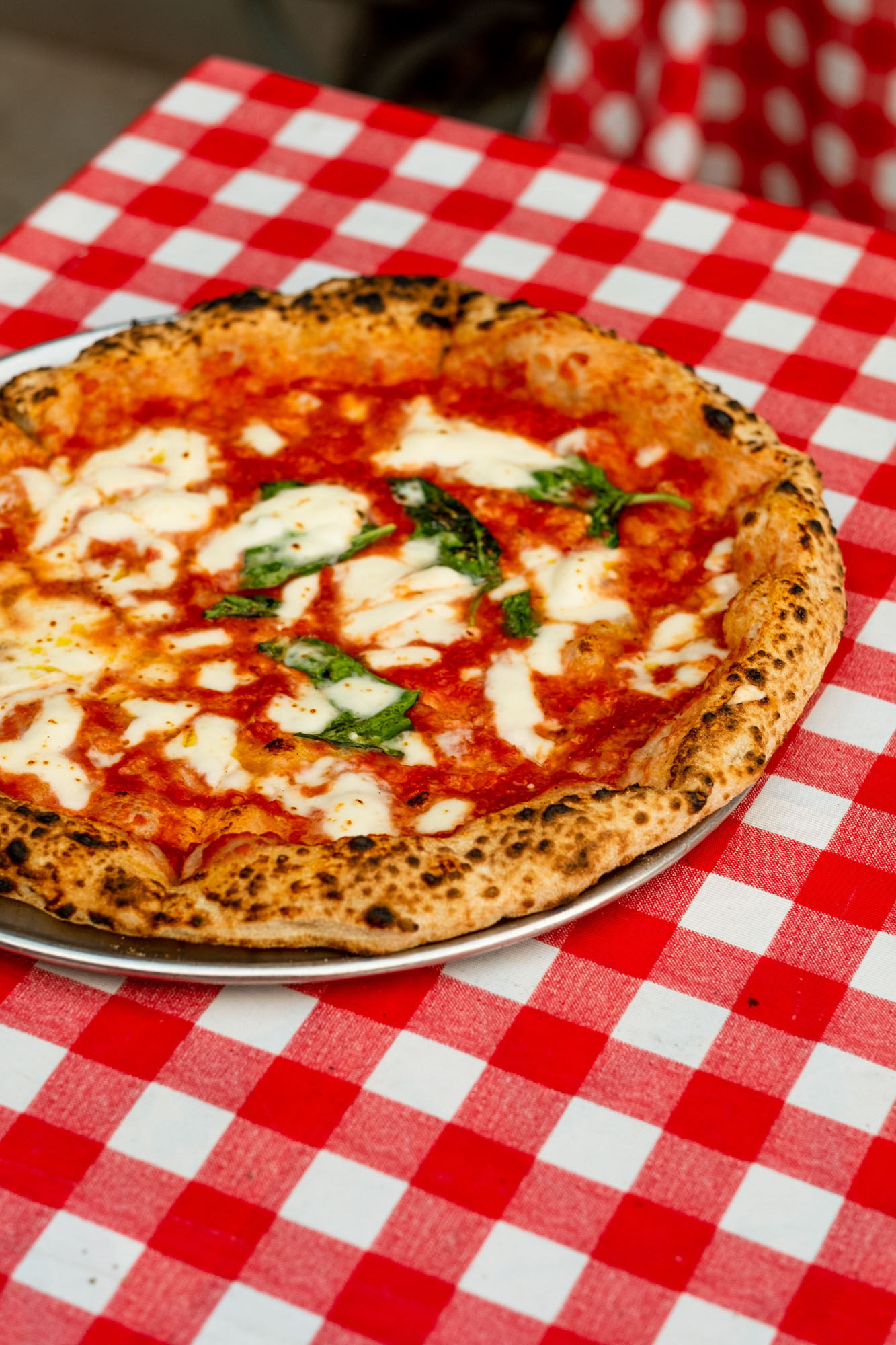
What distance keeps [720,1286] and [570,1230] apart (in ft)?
0.75

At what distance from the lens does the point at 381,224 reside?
473 cm

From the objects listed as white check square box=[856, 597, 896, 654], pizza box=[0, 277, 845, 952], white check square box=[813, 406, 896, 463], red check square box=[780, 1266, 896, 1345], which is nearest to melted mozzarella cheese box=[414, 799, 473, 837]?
pizza box=[0, 277, 845, 952]

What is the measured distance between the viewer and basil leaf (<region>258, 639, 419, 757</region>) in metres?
2.96

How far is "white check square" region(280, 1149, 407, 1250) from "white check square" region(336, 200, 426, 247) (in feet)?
9.81

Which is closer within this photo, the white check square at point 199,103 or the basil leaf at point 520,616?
the basil leaf at point 520,616

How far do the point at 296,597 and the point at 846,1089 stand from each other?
1466 millimetres

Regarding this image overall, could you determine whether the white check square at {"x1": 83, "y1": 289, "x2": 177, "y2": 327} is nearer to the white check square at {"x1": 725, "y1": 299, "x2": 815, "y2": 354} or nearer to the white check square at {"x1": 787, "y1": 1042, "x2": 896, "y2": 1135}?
the white check square at {"x1": 725, "y1": 299, "x2": 815, "y2": 354}

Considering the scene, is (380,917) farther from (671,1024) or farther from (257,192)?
(257,192)

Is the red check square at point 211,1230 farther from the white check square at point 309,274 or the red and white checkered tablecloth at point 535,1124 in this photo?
the white check square at point 309,274

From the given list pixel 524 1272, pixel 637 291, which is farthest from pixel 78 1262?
pixel 637 291

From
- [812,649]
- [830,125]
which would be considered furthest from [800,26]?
[812,649]

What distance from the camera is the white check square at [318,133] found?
5.00 metres

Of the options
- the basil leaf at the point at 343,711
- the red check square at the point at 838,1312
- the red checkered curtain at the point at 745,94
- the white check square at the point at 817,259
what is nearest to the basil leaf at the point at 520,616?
the basil leaf at the point at 343,711

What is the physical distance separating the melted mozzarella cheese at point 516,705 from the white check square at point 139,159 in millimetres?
2499
